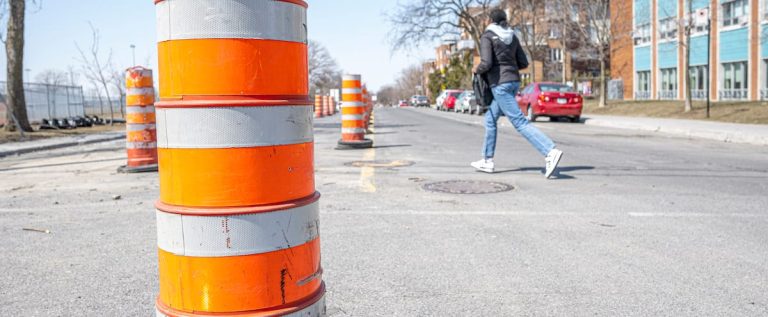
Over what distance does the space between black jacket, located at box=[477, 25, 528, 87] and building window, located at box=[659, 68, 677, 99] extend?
3942 centimetres

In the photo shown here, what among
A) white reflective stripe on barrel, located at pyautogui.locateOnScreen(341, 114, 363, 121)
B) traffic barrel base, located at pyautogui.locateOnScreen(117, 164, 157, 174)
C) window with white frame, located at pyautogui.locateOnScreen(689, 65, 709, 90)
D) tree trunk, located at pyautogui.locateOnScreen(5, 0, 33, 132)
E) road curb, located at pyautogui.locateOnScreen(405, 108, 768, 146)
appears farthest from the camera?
window with white frame, located at pyautogui.locateOnScreen(689, 65, 709, 90)

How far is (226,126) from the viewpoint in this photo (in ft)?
7.07

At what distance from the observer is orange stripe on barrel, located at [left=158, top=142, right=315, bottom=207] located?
216 centimetres

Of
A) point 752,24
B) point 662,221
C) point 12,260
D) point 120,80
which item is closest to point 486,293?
point 662,221

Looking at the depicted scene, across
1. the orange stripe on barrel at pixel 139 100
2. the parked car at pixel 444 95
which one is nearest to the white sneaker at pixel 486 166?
the orange stripe on barrel at pixel 139 100

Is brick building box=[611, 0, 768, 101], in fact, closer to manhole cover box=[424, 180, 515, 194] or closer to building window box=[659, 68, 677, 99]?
building window box=[659, 68, 677, 99]

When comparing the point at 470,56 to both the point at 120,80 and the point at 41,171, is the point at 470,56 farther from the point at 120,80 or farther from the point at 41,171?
the point at 41,171

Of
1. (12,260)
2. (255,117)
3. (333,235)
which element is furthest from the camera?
(333,235)

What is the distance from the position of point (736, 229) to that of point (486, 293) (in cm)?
262

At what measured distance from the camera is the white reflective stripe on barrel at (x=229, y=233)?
7.09 feet

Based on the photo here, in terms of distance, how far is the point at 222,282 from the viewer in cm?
218

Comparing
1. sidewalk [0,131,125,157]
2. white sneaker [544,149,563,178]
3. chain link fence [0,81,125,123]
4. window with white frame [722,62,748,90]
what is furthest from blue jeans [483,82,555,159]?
window with white frame [722,62,748,90]

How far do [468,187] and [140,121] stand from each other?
4.87 meters

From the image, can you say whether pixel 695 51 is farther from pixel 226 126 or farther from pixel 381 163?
pixel 226 126
